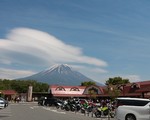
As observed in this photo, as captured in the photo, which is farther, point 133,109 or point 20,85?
point 20,85

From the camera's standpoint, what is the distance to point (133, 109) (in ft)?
67.0

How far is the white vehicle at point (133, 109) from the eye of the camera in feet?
65.6

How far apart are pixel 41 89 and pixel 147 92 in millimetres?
89082

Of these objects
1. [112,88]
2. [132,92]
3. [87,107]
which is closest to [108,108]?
[87,107]

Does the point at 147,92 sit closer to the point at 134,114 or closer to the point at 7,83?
the point at 134,114

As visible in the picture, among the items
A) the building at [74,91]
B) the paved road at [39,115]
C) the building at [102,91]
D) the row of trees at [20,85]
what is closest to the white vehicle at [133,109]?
the paved road at [39,115]

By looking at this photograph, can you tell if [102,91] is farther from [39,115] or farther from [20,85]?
[20,85]

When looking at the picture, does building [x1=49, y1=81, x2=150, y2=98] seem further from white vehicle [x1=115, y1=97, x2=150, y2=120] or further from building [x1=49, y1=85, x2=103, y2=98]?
white vehicle [x1=115, y1=97, x2=150, y2=120]

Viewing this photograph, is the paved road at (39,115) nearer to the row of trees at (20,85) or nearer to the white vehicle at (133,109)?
the white vehicle at (133,109)

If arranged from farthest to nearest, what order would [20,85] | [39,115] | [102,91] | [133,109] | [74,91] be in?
[20,85] < [74,91] < [102,91] < [39,115] < [133,109]

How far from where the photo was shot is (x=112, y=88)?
246 ft

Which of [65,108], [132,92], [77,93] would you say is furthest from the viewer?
[77,93]

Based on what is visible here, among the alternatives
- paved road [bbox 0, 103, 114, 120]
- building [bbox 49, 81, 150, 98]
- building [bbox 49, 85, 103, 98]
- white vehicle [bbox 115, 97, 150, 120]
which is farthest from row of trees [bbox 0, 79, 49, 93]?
white vehicle [bbox 115, 97, 150, 120]

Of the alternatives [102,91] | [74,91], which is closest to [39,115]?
[102,91]
